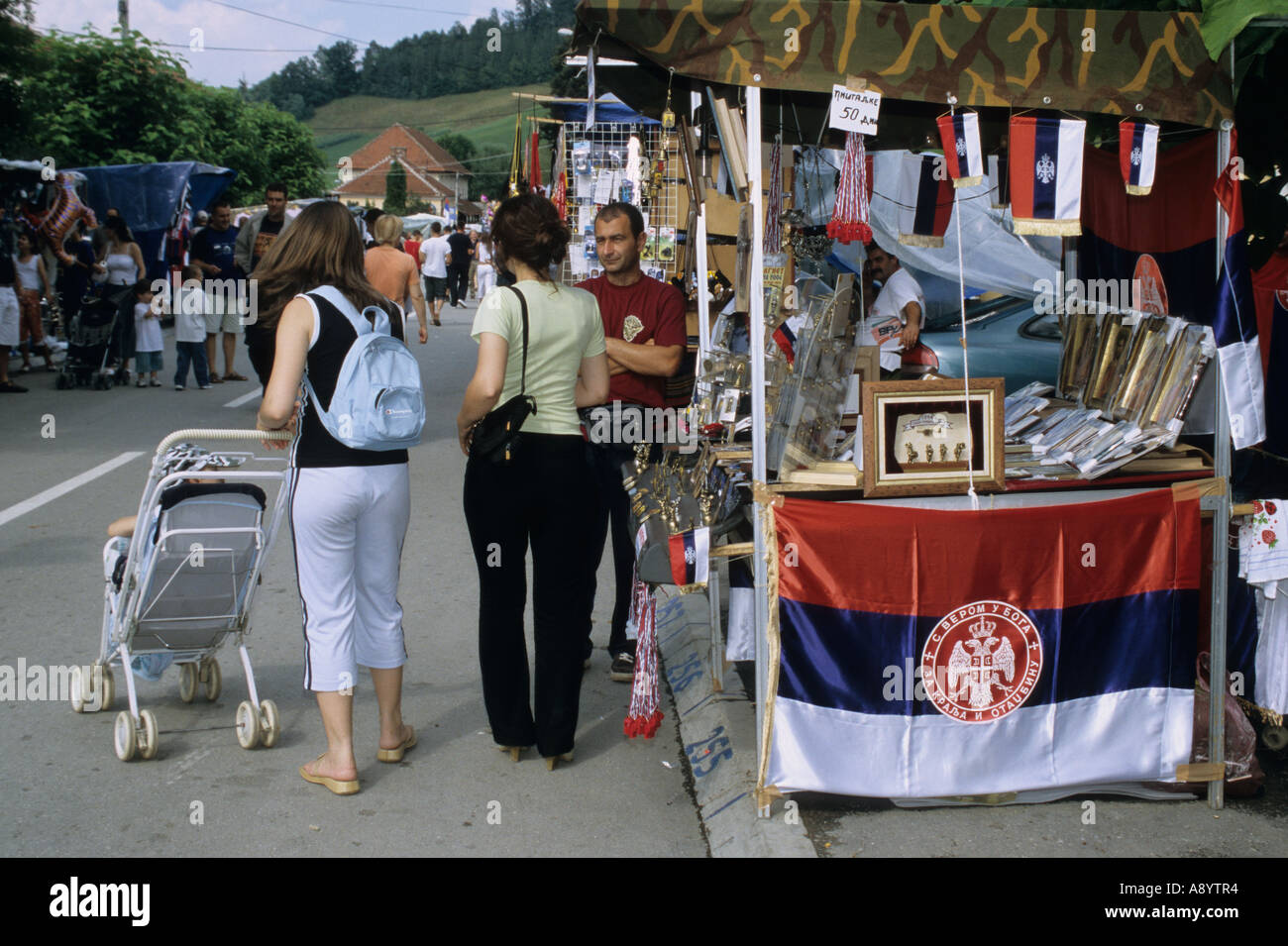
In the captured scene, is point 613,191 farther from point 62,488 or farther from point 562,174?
A: point 62,488

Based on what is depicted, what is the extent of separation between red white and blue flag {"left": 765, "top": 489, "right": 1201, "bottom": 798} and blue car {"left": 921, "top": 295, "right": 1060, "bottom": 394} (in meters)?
5.93

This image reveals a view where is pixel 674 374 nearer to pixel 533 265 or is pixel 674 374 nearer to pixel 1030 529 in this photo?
pixel 533 265

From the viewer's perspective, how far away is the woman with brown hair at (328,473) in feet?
13.3

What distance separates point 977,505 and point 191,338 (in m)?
11.9

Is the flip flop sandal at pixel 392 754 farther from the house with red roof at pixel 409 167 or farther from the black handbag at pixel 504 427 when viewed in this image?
the house with red roof at pixel 409 167

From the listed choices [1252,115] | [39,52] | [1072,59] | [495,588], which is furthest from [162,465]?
[39,52]

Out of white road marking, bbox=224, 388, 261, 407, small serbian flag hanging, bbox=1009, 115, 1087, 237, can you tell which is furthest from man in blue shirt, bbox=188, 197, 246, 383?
small serbian flag hanging, bbox=1009, 115, 1087, 237

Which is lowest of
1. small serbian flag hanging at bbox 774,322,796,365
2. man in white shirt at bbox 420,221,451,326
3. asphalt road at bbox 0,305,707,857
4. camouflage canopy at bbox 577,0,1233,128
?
asphalt road at bbox 0,305,707,857

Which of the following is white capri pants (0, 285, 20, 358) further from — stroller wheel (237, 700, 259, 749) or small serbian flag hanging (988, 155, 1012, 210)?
small serbian flag hanging (988, 155, 1012, 210)

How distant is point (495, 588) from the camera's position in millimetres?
4480

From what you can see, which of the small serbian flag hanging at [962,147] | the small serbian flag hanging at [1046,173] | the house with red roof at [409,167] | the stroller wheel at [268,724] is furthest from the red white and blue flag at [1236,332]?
the house with red roof at [409,167]

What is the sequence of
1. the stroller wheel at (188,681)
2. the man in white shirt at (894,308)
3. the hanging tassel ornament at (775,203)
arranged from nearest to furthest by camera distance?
the stroller wheel at (188,681), the hanging tassel ornament at (775,203), the man in white shirt at (894,308)

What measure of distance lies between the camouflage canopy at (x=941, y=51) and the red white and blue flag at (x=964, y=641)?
1.39 m

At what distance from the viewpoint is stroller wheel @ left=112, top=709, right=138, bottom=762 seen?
15.0 ft
